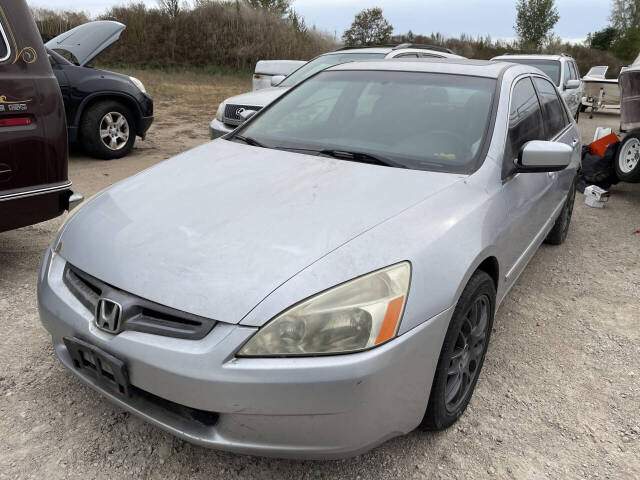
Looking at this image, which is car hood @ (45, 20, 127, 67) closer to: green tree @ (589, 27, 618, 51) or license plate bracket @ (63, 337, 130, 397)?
license plate bracket @ (63, 337, 130, 397)

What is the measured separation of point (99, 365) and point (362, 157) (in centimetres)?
149

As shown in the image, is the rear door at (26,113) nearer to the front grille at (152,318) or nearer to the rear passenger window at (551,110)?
the front grille at (152,318)

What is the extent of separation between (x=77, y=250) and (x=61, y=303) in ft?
0.74

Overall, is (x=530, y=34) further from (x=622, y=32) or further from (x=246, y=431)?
(x=246, y=431)

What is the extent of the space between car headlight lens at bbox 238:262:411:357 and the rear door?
2232 mm

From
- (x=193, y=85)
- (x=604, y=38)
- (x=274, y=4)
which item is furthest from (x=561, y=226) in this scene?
(x=604, y=38)

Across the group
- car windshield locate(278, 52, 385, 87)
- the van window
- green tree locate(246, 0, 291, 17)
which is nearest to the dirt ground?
the van window

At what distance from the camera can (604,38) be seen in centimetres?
4141

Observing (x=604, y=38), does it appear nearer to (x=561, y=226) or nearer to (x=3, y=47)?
(x=561, y=226)

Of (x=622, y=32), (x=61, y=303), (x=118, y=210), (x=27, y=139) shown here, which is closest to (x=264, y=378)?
(x=61, y=303)

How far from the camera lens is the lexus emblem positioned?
5.65ft

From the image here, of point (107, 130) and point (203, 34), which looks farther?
point (203, 34)

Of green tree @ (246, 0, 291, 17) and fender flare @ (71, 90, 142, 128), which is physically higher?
green tree @ (246, 0, 291, 17)

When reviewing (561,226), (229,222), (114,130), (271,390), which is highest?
(229,222)
